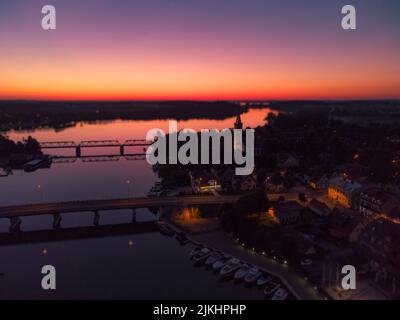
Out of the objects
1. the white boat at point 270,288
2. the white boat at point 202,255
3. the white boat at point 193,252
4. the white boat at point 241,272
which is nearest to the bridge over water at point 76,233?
the white boat at point 193,252

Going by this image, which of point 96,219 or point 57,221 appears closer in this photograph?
point 57,221

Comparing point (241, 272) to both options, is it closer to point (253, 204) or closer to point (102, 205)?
point (253, 204)

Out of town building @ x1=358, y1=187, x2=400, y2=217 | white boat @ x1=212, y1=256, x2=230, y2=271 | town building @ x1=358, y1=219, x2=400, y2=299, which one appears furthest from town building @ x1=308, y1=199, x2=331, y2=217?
white boat @ x1=212, y1=256, x2=230, y2=271

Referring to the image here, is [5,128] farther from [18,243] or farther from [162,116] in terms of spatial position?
[18,243]

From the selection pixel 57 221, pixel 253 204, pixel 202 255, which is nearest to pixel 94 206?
pixel 57 221

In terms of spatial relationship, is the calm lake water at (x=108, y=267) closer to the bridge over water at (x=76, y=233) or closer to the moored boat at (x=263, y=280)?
Result: the moored boat at (x=263, y=280)

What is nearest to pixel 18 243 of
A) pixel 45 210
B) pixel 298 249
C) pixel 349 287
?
pixel 45 210
